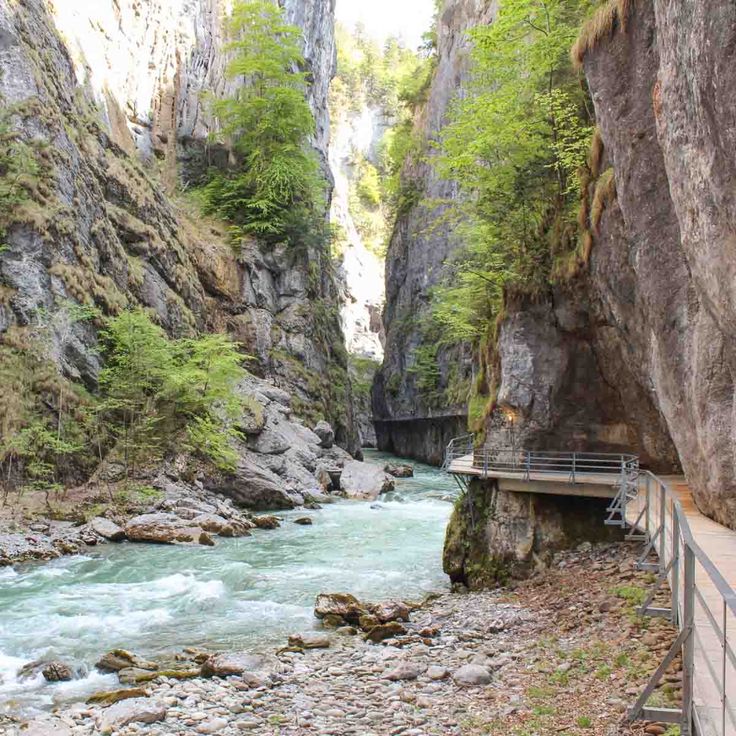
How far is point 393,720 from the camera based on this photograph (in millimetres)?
7723

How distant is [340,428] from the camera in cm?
3981

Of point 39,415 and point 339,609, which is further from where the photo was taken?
point 39,415

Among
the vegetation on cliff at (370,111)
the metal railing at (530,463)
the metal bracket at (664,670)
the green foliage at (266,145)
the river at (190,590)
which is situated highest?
the vegetation on cliff at (370,111)

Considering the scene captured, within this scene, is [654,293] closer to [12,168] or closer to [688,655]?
[688,655]

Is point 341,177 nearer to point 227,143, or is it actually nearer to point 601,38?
point 227,143

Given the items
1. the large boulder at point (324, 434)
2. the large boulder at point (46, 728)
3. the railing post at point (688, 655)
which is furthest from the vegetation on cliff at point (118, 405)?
the railing post at point (688, 655)

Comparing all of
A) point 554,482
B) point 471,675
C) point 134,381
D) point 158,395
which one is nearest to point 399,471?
point 158,395

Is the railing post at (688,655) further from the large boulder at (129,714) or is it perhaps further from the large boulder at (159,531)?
the large boulder at (159,531)

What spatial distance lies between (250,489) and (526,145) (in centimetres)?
1522

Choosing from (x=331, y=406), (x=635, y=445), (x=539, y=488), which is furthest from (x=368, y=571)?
(x=331, y=406)

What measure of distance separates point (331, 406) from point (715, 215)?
1307 inches

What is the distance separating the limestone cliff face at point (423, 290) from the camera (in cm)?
4622

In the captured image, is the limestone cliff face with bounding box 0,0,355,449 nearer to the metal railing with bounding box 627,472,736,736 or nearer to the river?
the river

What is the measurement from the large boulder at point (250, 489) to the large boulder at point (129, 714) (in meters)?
16.0
